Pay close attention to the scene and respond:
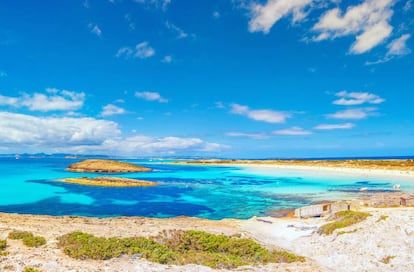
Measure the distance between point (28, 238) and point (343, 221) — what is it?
2013 cm

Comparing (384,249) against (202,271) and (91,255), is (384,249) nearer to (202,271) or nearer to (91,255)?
(202,271)

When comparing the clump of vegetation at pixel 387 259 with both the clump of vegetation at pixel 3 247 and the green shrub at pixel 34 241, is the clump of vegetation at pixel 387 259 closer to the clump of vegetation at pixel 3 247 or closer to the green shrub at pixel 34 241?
the green shrub at pixel 34 241

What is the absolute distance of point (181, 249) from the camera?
1684cm

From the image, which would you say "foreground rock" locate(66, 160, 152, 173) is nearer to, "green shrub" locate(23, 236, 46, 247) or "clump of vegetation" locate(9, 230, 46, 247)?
"clump of vegetation" locate(9, 230, 46, 247)

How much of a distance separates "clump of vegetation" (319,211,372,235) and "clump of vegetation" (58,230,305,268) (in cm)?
540

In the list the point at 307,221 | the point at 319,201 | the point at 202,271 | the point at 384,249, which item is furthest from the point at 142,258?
the point at 319,201

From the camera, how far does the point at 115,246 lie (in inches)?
623

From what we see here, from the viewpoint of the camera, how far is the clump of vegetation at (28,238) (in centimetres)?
1577

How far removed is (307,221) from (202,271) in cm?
1465

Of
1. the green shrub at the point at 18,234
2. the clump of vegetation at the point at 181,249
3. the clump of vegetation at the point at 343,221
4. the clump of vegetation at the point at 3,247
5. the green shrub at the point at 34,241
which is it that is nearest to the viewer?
the clump of vegetation at the point at 3,247

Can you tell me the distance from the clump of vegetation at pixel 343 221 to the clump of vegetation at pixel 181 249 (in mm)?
5403

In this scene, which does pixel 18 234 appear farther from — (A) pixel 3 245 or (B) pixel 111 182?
(B) pixel 111 182

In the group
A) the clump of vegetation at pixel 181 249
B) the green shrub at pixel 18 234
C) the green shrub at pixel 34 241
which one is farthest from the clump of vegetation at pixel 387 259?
the green shrub at pixel 18 234

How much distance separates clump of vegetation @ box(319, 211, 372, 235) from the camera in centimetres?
2056
